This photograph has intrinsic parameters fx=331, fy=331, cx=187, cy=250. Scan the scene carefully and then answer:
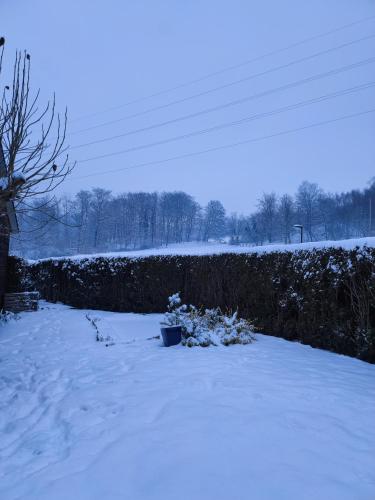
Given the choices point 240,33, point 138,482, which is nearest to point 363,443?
point 138,482

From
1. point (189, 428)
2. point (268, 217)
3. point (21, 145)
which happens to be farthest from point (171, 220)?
point (189, 428)

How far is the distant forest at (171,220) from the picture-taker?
64.8m

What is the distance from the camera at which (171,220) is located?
77.7 m

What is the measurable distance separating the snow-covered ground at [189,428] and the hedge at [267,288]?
64 centimetres

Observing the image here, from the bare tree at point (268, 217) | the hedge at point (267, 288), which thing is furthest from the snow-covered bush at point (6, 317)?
the bare tree at point (268, 217)

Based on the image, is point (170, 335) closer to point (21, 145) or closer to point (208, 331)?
point (208, 331)

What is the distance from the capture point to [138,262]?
1183 cm

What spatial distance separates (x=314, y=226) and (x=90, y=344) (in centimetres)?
7014

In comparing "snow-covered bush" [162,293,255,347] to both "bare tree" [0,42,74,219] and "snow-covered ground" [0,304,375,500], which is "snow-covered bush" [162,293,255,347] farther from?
"bare tree" [0,42,74,219]

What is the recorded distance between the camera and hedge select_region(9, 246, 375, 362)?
525 cm

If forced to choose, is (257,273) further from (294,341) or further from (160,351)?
(160,351)

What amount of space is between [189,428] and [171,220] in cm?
7551

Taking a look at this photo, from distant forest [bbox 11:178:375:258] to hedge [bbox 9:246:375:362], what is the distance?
4823cm

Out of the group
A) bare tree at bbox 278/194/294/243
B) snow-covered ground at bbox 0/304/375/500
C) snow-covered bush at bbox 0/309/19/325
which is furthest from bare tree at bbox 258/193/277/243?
snow-covered ground at bbox 0/304/375/500
